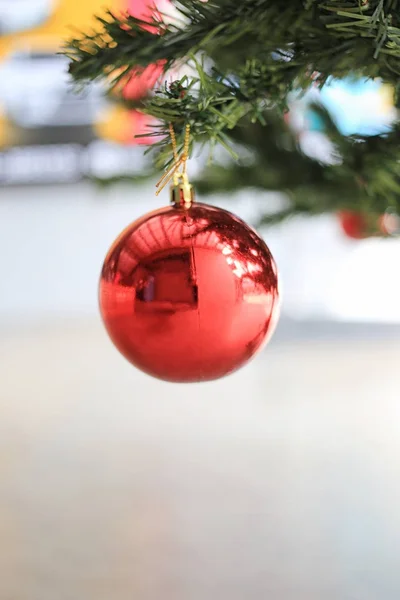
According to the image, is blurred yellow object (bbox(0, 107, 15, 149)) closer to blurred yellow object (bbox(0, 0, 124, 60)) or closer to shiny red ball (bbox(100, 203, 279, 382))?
blurred yellow object (bbox(0, 0, 124, 60))

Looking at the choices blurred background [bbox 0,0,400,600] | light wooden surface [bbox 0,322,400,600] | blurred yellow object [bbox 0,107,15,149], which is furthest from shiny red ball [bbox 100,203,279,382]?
blurred yellow object [bbox 0,107,15,149]

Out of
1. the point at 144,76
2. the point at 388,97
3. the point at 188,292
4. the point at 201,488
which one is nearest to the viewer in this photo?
the point at 188,292

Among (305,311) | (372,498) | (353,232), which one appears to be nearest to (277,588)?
(372,498)

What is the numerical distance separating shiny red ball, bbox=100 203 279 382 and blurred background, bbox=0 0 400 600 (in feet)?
0.39

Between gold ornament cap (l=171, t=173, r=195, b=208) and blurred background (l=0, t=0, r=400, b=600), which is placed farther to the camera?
blurred background (l=0, t=0, r=400, b=600)

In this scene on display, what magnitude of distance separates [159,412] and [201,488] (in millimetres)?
260

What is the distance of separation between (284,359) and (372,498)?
2.14 feet

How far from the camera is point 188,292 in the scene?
0.93 feet

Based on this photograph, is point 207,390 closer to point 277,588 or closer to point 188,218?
point 277,588

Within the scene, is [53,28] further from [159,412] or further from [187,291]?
[187,291]

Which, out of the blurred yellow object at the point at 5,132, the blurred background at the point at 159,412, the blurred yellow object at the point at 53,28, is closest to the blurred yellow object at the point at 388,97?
the blurred background at the point at 159,412

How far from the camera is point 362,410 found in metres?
0.85

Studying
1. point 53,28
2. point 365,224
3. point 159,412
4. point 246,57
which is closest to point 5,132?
point 53,28

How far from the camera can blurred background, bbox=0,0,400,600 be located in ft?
1.62
